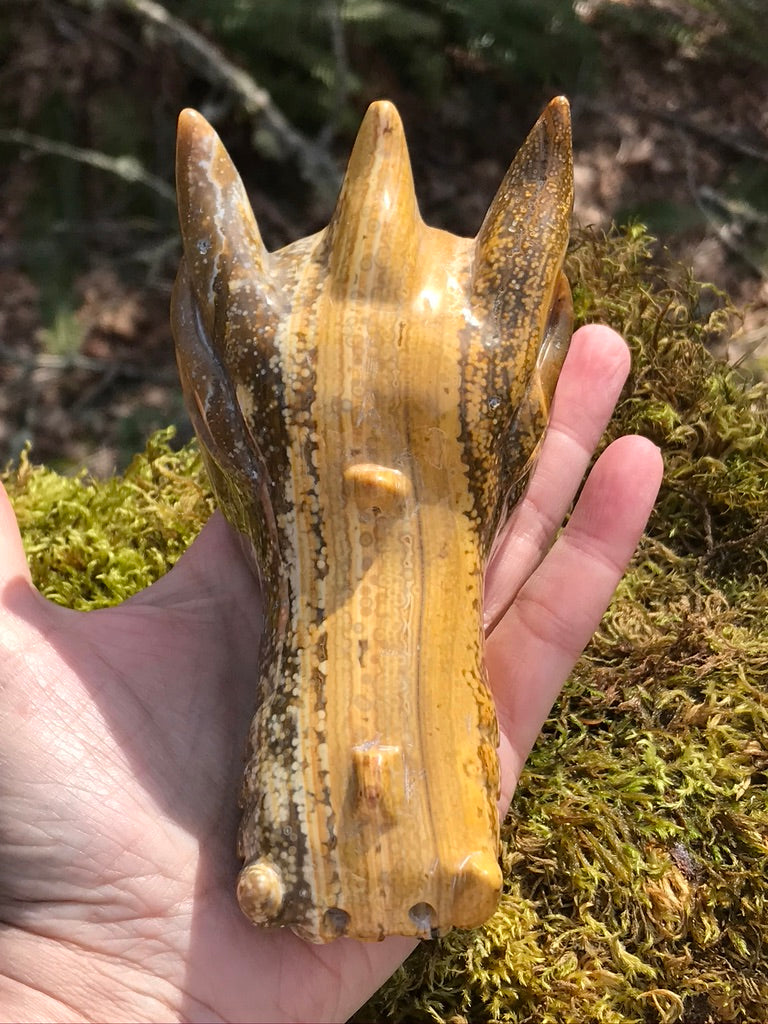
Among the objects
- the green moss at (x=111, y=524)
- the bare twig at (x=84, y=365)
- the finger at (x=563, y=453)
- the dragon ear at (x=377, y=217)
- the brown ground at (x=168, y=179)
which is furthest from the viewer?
the bare twig at (x=84, y=365)

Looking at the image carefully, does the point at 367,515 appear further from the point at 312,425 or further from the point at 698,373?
the point at 698,373

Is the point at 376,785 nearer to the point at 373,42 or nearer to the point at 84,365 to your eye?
the point at 84,365

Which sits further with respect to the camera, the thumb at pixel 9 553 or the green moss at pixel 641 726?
the green moss at pixel 641 726

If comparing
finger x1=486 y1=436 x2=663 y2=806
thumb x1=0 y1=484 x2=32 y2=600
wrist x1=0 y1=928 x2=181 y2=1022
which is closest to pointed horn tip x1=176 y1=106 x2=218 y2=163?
thumb x1=0 y1=484 x2=32 y2=600

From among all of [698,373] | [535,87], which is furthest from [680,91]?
[698,373]

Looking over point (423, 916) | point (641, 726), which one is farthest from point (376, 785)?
point (641, 726)

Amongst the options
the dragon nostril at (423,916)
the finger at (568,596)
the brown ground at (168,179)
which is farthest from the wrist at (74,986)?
the brown ground at (168,179)

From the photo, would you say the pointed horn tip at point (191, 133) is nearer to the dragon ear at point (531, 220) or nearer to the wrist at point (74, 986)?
the dragon ear at point (531, 220)
